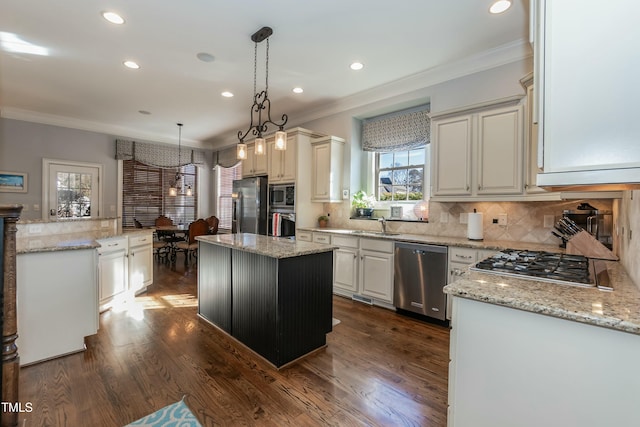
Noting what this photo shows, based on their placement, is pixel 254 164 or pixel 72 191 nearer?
pixel 254 164

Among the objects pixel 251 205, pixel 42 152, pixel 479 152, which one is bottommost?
pixel 251 205

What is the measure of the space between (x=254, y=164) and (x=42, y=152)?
394cm

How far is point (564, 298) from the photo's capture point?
1104 mm

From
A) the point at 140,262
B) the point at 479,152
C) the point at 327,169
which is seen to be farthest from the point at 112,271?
the point at 479,152

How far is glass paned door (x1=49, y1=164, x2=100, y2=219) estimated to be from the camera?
5434 millimetres

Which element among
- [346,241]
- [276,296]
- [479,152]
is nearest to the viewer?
[276,296]

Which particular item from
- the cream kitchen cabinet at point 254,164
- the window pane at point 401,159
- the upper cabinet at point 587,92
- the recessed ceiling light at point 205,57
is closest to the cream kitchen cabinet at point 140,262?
the cream kitchen cabinet at point 254,164

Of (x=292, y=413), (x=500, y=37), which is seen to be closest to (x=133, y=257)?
(x=292, y=413)

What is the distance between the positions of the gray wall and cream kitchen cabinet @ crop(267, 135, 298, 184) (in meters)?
3.73

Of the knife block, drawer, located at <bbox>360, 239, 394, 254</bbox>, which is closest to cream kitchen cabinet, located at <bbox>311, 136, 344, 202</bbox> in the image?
drawer, located at <bbox>360, 239, 394, 254</bbox>

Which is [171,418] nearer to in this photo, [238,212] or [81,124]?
[238,212]

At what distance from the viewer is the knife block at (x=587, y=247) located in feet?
6.47

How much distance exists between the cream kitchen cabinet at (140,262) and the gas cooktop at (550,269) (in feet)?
12.8

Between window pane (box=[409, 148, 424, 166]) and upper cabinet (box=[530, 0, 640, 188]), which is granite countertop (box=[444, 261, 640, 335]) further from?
window pane (box=[409, 148, 424, 166])
